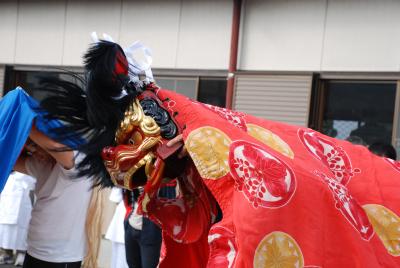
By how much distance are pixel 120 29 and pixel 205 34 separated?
3.46 ft

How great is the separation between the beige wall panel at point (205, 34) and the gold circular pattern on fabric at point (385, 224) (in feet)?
15.0

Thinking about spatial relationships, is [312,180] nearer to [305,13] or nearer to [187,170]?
[187,170]

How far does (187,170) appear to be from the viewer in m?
2.40

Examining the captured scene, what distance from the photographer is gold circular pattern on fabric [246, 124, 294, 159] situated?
2.13 m

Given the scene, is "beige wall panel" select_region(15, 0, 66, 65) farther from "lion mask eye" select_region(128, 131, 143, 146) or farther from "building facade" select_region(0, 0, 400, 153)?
"lion mask eye" select_region(128, 131, 143, 146)

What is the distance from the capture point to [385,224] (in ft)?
6.97

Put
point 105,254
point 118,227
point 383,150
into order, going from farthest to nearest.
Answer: point 105,254 → point 118,227 → point 383,150

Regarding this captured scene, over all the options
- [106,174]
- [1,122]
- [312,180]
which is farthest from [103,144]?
[1,122]

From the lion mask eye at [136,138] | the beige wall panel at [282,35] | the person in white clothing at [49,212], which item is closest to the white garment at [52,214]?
the person in white clothing at [49,212]

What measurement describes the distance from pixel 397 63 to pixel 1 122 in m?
3.80

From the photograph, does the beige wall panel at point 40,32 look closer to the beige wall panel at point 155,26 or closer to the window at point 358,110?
the beige wall panel at point 155,26

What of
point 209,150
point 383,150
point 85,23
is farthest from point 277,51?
point 209,150

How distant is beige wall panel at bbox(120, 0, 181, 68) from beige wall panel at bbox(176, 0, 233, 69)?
4.4 inches

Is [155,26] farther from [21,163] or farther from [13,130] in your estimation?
[13,130]
